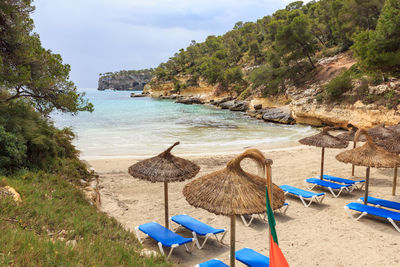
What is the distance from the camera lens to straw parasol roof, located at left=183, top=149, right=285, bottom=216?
14.4 ft

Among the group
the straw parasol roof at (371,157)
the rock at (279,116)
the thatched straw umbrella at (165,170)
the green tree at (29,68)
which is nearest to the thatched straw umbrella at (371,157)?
the straw parasol roof at (371,157)

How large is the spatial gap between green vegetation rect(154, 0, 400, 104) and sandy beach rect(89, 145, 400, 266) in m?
7.39

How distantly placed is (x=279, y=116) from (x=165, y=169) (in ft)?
85.7

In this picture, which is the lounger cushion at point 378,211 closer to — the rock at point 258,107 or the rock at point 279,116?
the rock at point 279,116

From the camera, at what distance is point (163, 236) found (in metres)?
6.05

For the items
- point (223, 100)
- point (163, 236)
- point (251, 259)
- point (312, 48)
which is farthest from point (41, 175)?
point (223, 100)

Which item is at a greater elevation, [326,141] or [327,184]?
[326,141]

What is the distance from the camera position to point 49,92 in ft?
30.0

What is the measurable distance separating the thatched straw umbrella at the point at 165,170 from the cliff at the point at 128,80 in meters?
175

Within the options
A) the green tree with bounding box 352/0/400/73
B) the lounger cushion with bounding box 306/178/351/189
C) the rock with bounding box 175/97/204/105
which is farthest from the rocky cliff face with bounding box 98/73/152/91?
the lounger cushion with bounding box 306/178/351/189

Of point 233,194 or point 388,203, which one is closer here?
point 233,194

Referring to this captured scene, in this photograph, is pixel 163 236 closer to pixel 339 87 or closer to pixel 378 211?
pixel 378 211

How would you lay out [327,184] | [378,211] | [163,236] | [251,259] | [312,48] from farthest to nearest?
1. [312,48]
2. [327,184]
3. [378,211]
4. [163,236]
5. [251,259]

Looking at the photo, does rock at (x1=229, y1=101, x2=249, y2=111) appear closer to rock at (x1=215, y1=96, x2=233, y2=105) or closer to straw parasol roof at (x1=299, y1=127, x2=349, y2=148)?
rock at (x1=215, y1=96, x2=233, y2=105)
